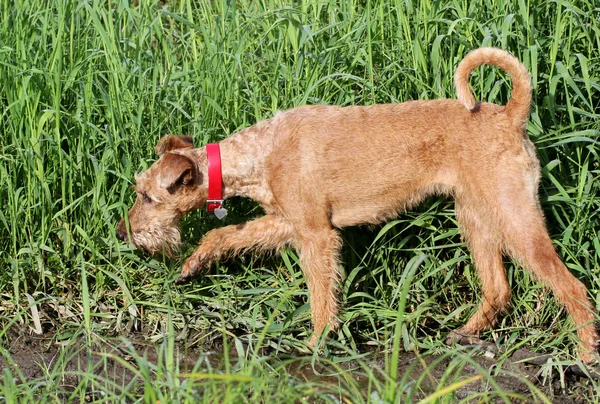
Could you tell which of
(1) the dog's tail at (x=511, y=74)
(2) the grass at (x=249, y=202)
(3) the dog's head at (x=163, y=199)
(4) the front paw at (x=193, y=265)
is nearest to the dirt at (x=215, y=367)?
(2) the grass at (x=249, y=202)

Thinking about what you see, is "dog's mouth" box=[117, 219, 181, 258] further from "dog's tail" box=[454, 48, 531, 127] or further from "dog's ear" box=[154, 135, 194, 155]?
"dog's tail" box=[454, 48, 531, 127]

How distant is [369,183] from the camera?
15.6 feet

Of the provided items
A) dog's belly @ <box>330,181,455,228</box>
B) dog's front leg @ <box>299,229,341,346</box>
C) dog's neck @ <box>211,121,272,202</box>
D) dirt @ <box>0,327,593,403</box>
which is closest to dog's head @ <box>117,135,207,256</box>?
dog's neck @ <box>211,121,272,202</box>

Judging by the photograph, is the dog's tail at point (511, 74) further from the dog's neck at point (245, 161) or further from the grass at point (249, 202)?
the dog's neck at point (245, 161)

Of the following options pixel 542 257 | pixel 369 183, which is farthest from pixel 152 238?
pixel 542 257

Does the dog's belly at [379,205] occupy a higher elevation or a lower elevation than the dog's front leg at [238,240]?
higher

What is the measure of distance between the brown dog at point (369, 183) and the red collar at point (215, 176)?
5 centimetres

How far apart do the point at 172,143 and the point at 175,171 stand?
1.00ft

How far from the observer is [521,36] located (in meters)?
5.05

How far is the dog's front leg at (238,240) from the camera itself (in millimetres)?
4891

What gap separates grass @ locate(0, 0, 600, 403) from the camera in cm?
487

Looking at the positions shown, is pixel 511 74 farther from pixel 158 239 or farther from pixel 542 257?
pixel 158 239

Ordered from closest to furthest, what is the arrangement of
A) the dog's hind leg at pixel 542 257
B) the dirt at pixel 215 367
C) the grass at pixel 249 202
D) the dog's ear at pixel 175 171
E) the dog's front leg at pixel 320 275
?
the dirt at pixel 215 367 < the dog's hind leg at pixel 542 257 < the dog's ear at pixel 175 171 < the dog's front leg at pixel 320 275 < the grass at pixel 249 202

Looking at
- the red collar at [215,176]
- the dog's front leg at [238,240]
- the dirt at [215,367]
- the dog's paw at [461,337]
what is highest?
the red collar at [215,176]
